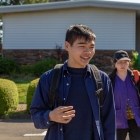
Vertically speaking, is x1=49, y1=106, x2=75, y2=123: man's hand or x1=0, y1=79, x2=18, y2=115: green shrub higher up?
x1=49, y1=106, x2=75, y2=123: man's hand

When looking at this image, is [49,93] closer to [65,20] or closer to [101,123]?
[101,123]

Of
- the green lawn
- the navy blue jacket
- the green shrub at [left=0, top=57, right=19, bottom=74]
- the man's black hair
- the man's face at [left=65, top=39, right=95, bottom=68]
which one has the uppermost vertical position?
the man's black hair

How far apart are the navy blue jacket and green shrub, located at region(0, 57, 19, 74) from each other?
16279 millimetres

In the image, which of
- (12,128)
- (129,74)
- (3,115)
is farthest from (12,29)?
(129,74)

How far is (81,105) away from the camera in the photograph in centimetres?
278

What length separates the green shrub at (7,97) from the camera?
9875 mm

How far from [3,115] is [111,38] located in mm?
12066

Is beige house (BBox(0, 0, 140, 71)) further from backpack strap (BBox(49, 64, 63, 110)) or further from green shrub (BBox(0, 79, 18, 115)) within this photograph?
backpack strap (BBox(49, 64, 63, 110))

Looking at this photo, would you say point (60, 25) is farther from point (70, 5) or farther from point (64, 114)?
point (64, 114)

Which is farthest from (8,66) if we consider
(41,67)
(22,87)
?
(22,87)

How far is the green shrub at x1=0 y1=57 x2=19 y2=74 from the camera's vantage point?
1884 centimetres

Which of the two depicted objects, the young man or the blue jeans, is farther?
the blue jeans

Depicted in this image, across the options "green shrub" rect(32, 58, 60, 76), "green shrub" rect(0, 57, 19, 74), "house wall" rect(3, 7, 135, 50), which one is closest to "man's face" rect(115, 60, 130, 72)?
"green shrub" rect(32, 58, 60, 76)

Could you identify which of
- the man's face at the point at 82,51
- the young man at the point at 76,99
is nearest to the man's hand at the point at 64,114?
the young man at the point at 76,99
